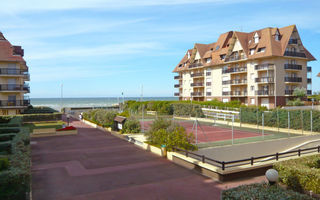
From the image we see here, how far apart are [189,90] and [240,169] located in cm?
5222

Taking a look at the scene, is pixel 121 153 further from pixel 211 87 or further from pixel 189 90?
pixel 189 90

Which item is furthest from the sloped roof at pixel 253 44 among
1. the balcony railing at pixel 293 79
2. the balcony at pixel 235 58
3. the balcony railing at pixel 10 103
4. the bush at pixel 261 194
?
the bush at pixel 261 194

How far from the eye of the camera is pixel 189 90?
64500 millimetres

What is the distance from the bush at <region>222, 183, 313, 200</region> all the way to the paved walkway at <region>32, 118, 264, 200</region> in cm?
224

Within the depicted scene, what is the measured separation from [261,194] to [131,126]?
65.7ft

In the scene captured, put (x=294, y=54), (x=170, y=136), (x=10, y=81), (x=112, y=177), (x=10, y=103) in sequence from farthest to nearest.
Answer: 1. (x=294, y=54)
2. (x=10, y=81)
3. (x=10, y=103)
4. (x=170, y=136)
5. (x=112, y=177)

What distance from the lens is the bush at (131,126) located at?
87.3 feet

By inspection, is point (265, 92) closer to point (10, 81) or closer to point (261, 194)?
point (261, 194)

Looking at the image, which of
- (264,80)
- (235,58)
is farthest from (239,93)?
(235,58)

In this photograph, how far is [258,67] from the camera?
152 ft

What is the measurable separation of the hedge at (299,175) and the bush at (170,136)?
6473mm

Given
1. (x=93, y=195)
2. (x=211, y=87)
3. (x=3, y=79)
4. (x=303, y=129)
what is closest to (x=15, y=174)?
(x=93, y=195)

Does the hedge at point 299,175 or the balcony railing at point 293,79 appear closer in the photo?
the hedge at point 299,175

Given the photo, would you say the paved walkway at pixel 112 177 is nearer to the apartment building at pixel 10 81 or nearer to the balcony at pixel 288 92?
the apartment building at pixel 10 81
